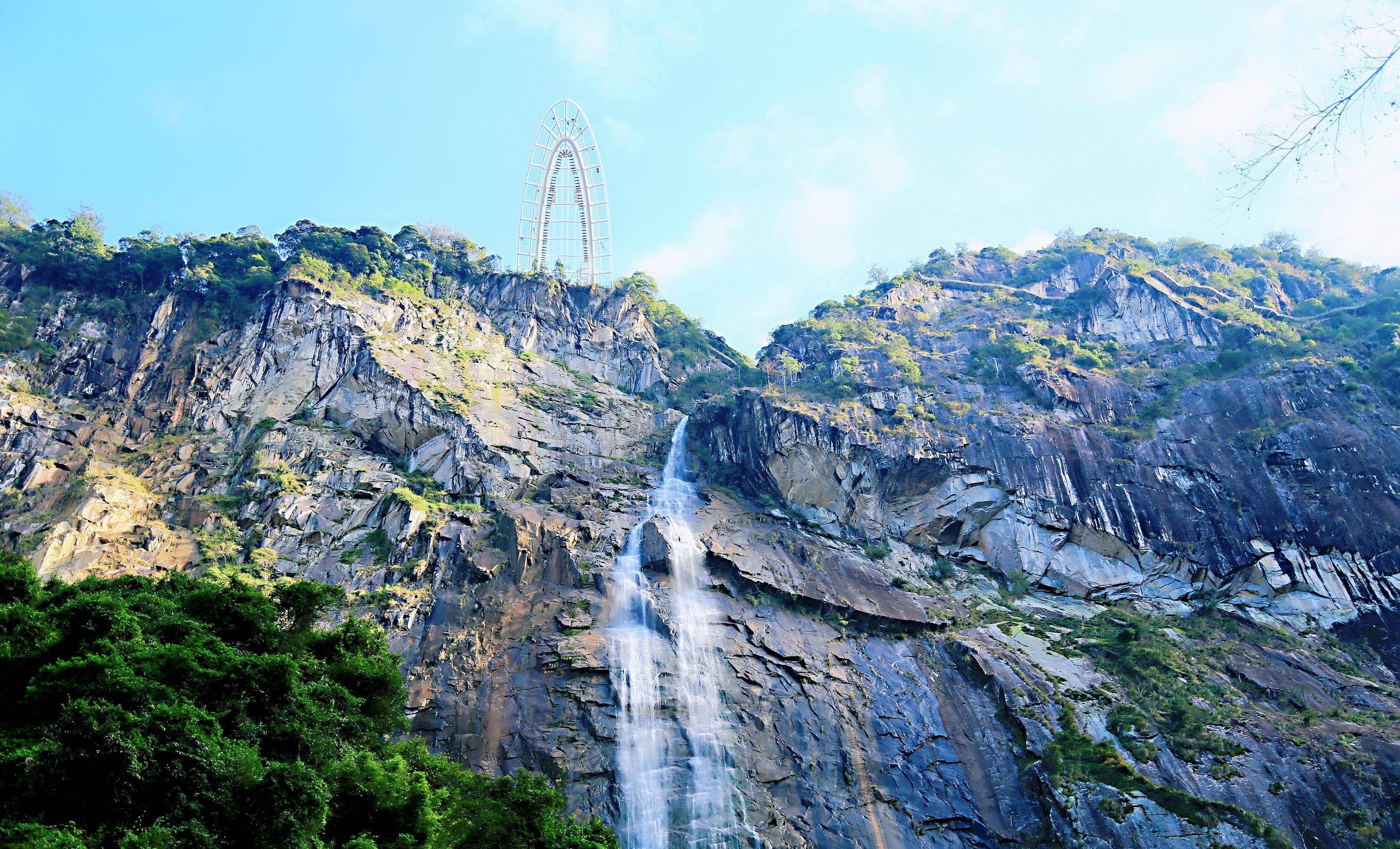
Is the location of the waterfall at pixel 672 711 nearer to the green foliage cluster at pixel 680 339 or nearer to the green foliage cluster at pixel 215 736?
the green foliage cluster at pixel 215 736

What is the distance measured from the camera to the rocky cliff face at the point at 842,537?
24.8m

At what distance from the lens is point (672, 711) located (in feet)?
89.3

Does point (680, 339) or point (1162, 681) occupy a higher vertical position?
point (680, 339)

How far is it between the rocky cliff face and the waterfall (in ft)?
1.93

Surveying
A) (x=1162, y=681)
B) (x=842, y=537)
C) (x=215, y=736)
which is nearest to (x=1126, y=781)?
(x=1162, y=681)

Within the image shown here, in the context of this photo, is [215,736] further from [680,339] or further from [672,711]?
[680,339]

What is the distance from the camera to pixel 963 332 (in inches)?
2105

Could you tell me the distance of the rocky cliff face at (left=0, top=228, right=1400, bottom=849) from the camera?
24.8 metres

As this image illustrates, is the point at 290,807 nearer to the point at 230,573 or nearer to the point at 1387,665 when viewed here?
the point at 230,573

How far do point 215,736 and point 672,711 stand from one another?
611 inches

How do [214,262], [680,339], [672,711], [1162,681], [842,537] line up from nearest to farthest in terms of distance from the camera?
[672,711] → [1162,681] → [842,537] → [214,262] → [680,339]

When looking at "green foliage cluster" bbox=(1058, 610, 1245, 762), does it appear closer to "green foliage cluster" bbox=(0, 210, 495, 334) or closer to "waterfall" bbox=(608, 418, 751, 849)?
"waterfall" bbox=(608, 418, 751, 849)

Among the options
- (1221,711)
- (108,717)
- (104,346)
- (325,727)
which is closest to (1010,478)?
(1221,711)

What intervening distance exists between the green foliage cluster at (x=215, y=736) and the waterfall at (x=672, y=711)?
20.7 ft
